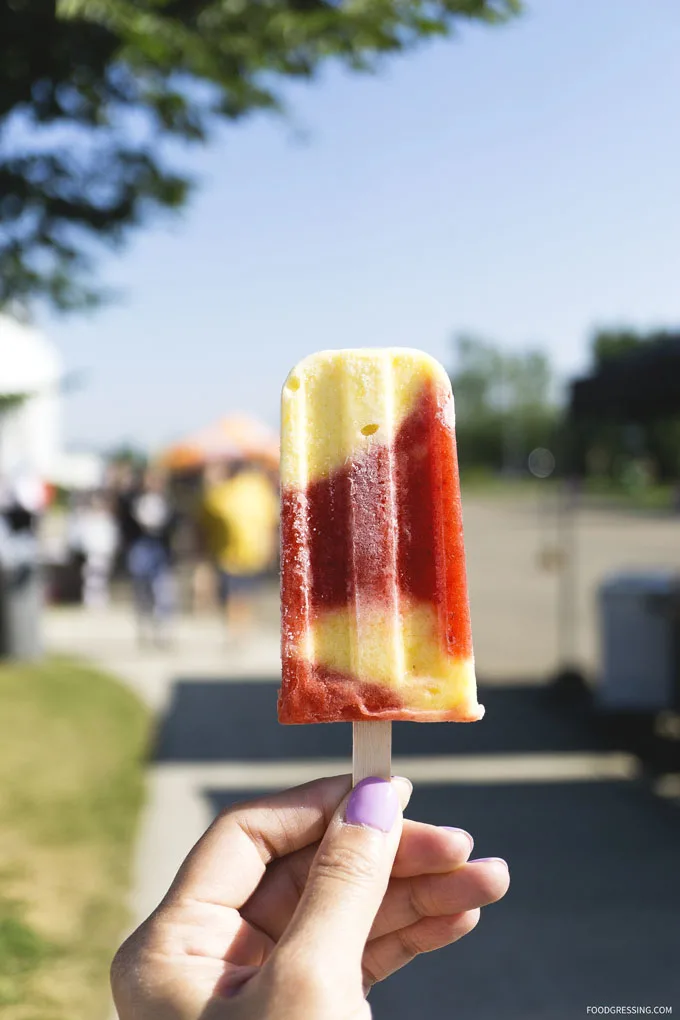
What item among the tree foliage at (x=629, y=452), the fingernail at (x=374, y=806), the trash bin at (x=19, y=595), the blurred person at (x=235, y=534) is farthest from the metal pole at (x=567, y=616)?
the tree foliage at (x=629, y=452)

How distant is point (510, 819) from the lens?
576 cm

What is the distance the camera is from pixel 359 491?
194 centimetres

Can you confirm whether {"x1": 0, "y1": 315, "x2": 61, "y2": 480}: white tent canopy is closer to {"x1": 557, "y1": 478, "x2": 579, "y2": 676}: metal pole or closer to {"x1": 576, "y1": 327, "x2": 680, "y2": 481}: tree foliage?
{"x1": 557, "y1": 478, "x2": 579, "y2": 676}: metal pole

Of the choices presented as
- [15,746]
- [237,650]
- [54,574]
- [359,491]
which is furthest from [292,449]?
[54,574]

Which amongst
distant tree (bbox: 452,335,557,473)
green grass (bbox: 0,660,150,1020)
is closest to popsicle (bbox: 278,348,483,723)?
green grass (bbox: 0,660,150,1020)

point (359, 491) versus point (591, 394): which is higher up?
point (591, 394)

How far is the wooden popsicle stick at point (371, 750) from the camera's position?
5.90ft

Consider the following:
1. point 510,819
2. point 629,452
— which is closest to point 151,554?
point 510,819

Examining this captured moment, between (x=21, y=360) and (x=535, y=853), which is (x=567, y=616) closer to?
(x=535, y=853)

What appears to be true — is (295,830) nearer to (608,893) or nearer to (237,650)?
(608,893)

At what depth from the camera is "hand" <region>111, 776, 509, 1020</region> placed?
58.1 inches

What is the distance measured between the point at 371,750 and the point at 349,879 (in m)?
0.29

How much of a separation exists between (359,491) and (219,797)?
4728mm

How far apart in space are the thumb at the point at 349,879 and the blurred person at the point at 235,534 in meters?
8.89
